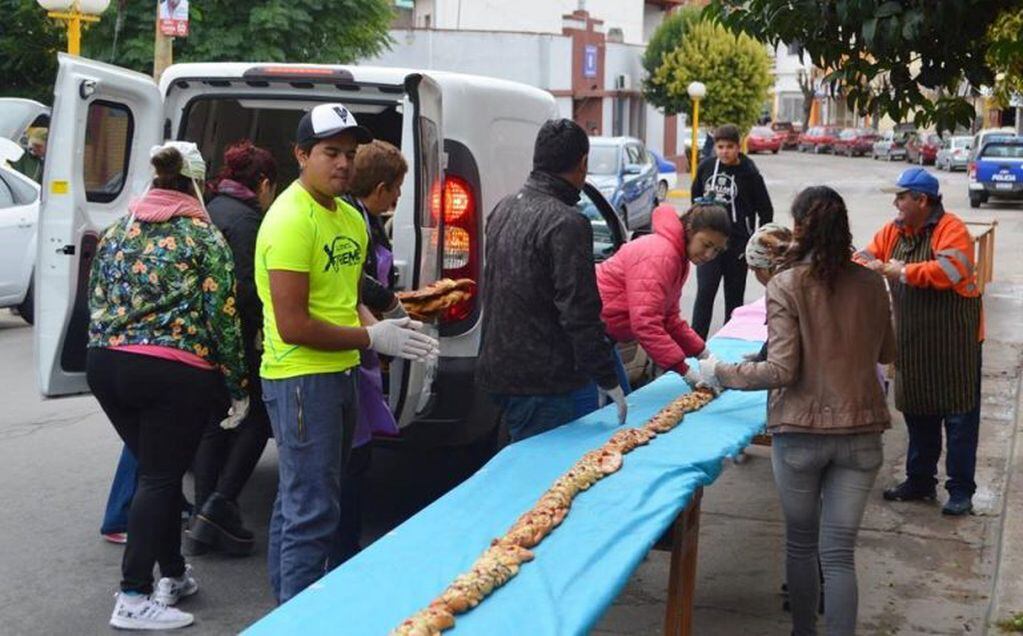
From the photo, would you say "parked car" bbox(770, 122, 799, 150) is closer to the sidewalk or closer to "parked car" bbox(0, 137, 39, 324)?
"parked car" bbox(0, 137, 39, 324)

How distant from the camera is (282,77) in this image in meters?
6.59

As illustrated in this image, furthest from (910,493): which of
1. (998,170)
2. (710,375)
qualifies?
(998,170)

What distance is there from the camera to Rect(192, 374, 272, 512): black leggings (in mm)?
6387

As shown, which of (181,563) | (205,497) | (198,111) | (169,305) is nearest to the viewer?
(169,305)

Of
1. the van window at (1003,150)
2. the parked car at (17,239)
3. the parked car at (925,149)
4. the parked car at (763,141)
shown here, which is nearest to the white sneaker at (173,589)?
the parked car at (17,239)

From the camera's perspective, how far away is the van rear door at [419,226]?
20.3ft

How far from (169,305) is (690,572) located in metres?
2.10

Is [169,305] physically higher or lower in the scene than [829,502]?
higher

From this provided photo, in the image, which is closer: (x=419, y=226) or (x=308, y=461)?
(x=308, y=461)

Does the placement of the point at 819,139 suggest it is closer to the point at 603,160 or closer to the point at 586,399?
the point at 603,160

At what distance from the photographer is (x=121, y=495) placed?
6.41 metres

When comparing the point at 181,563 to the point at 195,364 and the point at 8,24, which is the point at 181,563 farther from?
the point at 8,24

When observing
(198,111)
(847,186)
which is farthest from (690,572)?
(847,186)

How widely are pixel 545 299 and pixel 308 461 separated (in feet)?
3.82
